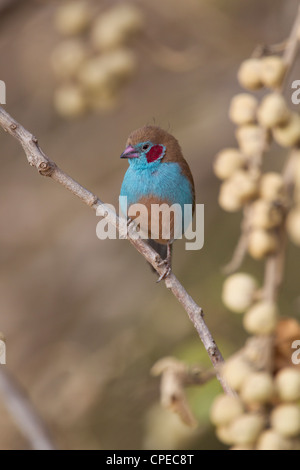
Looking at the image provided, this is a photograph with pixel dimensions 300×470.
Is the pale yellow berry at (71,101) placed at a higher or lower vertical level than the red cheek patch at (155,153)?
higher

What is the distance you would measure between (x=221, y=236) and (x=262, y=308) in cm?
172

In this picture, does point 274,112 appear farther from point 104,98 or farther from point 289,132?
point 104,98

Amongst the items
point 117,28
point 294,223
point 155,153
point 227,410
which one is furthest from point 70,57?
point 227,410

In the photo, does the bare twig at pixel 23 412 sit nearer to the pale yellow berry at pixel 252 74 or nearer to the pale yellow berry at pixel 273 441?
the pale yellow berry at pixel 273 441

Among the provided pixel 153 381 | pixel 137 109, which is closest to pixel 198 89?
pixel 137 109

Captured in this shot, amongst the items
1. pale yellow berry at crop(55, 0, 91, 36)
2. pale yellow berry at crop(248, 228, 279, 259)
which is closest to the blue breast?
pale yellow berry at crop(248, 228, 279, 259)

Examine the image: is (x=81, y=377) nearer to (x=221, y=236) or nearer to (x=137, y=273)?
(x=137, y=273)

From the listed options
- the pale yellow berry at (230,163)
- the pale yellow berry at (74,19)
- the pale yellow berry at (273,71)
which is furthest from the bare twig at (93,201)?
the pale yellow berry at (74,19)

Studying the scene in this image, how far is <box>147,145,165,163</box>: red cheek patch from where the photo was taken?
Answer: 2197 mm

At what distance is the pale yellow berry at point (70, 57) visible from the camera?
9.02 feet

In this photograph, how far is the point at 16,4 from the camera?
2.70 m

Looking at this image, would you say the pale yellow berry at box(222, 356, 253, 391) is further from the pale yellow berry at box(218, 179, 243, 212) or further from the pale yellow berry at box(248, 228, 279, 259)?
the pale yellow berry at box(218, 179, 243, 212)

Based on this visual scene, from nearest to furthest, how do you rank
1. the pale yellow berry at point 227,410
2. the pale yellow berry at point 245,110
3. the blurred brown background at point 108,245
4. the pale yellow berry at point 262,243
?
the pale yellow berry at point 227,410 < the pale yellow berry at point 262,243 < the pale yellow berry at point 245,110 < the blurred brown background at point 108,245

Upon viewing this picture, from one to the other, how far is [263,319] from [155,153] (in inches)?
25.5
